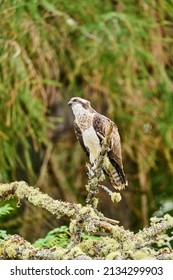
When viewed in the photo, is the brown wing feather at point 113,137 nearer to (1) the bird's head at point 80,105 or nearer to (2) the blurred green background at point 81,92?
(1) the bird's head at point 80,105

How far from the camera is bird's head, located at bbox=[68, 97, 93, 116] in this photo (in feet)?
3.96

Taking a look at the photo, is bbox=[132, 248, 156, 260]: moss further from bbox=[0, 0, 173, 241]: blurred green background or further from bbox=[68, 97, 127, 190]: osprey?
bbox=[0, 0, 173, 241]: blurred green background

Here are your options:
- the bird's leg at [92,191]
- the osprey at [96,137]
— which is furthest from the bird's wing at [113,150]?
the bird's leg at [92,191]

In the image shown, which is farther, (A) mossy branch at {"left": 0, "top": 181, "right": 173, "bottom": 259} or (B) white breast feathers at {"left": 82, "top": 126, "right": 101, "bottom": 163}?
(B) white breast feathers at {"left": 82, "top": 126, "right": 101, "bottom": 163}

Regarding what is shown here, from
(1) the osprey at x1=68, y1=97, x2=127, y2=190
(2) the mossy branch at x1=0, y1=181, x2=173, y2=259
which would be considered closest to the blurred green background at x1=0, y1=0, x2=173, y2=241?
(1) the osprey at x1=68, y1=97, x2=127, y2=190

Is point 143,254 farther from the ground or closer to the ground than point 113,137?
closer to the ground

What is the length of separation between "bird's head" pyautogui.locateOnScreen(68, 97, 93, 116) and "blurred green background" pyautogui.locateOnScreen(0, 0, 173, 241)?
63cm

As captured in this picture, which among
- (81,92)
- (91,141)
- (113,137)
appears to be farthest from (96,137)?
(81,92)

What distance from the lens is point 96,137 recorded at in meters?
1.23

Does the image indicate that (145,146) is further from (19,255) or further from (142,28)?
(19,255)

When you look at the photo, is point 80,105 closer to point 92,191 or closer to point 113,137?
point 113,137

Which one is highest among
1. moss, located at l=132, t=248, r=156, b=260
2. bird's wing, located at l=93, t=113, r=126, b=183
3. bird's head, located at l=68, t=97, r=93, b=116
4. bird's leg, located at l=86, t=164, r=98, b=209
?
bird's head, located at l=68, t=97, r=93, b=116

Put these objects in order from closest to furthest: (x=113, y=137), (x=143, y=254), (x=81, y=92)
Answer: (x=143, y=254), (x=113, y=137), (x=81, y=92)

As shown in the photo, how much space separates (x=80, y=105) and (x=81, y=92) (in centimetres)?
96
